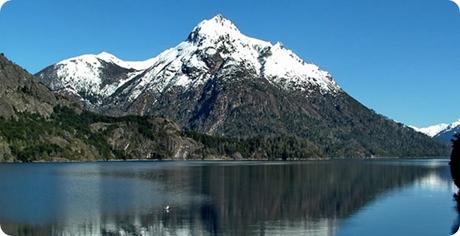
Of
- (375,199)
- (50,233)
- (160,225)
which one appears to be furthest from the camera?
(375,199)

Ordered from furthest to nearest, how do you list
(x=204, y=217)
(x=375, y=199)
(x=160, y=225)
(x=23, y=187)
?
1. (x=23, y=187)
2. (x=375, y=199)
3. (x=204, y=217)
4. (x=160, y=225)

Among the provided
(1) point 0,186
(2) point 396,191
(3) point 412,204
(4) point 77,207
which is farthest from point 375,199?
(1) point 0,186

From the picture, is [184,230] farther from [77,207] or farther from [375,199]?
[375,199]

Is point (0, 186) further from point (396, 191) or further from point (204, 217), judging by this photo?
point (396, 191)

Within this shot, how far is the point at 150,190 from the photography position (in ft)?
341

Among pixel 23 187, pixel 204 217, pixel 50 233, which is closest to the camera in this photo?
pixel 50 233

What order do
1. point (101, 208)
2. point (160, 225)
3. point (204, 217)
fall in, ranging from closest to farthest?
1. point (160, 225)
2. point (204, 217)
3. point (101, 208)

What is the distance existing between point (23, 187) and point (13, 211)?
34.9 m

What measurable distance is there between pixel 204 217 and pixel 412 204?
114 feet

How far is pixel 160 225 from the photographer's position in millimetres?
62562

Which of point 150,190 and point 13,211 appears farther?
point 150,190

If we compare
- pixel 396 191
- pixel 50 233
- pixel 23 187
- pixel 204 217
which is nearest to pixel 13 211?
pixel 50 233

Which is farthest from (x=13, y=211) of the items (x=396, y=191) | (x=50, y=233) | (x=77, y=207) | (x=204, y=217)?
(x=396, y=191)

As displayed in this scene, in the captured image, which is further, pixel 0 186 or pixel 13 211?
pixel 0 186
